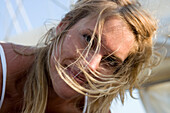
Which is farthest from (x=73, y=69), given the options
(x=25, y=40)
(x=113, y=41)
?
(x=25, y=40)

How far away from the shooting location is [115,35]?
0.89m

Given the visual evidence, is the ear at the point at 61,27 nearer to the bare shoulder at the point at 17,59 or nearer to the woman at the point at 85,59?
the woman at the point at 85,59

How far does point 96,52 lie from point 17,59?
0.44 meters

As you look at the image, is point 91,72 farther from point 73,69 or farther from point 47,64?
point 47,64

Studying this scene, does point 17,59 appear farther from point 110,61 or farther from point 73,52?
point 110,61

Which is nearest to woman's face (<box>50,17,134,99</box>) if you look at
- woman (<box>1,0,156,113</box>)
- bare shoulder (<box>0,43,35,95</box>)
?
woman (<box>1,0,156,113</box>)

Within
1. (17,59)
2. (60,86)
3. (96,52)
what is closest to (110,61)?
(96,52)

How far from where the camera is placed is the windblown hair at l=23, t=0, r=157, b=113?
37.4 inches

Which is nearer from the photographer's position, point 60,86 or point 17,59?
point 60,86

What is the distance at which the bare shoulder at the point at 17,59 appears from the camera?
3.68 ft

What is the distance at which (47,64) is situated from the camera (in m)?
1.13

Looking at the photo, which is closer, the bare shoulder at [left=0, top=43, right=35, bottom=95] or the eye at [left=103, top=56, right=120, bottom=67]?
the eye at [left=103, top=56, right=120, bottom=67]

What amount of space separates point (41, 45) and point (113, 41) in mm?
465

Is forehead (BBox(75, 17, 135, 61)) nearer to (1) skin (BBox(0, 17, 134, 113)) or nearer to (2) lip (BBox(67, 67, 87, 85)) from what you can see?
(1) skin (BBox(0, 17, 134, 113))
